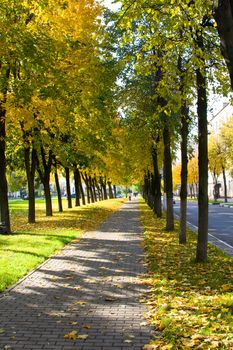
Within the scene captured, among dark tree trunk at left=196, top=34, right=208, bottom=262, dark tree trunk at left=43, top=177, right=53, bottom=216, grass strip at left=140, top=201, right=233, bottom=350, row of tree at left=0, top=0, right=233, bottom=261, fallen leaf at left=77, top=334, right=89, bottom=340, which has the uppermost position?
row of tree at left=0, top=0, right=233, bottom=261

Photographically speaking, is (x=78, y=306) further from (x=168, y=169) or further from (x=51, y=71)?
(x=168, y=169)

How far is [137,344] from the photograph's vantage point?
520cm

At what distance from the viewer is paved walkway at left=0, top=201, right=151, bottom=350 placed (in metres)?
5.37

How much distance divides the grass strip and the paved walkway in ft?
0.81

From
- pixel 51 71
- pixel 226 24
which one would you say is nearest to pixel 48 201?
pixel 51 71

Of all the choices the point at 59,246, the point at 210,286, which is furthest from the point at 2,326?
the point at 59,246

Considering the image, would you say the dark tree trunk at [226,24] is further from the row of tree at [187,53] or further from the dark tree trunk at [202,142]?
the dark tree trunk at [202,142]

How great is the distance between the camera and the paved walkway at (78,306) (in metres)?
5.37

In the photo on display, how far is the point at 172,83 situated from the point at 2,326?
22.9 feet

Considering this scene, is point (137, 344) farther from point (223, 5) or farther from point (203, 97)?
point (203, 97)

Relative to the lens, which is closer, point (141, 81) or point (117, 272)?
point (117, 272)

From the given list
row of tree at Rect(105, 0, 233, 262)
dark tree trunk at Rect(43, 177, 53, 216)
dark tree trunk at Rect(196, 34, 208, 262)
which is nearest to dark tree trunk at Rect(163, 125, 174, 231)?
row of tree at Rect(105, 0, 233, 262)

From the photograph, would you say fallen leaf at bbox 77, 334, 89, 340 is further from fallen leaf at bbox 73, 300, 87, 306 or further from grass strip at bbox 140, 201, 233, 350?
fallen leaf at bbox 73, 300, 87, 306

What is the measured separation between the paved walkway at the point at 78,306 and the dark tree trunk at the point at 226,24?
3408 millimetres
